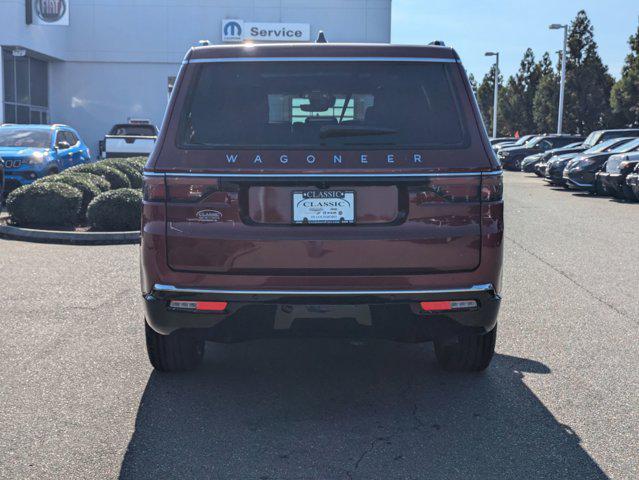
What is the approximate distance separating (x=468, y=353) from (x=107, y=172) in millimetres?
12072

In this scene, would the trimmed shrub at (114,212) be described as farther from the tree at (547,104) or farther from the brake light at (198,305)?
the tree at (547,104)

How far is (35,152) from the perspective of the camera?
17344 mm

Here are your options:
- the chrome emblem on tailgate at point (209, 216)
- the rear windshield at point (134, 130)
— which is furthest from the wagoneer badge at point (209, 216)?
the rear windshield at point (134, 130)

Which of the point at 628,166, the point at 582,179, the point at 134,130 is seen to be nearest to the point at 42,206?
the point at 134,130

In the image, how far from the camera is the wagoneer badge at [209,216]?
4.23m

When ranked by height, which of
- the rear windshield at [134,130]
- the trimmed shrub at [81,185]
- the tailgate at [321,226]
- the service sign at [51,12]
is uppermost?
the service sign at [51,12]

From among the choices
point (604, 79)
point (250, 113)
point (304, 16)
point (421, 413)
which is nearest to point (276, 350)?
point (421, 413)

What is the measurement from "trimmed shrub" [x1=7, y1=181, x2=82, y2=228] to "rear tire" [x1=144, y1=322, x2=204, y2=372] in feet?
26.7

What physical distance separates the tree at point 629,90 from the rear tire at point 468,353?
42.7 meters

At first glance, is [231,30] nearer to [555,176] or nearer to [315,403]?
[555,176]

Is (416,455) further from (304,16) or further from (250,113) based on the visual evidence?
(304,16)

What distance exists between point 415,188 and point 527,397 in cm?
147

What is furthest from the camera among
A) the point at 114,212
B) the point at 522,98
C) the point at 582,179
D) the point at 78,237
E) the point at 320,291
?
the point at 522,98

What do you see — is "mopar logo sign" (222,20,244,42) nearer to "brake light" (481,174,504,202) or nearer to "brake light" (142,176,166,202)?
"brake light" (142,176,166,202)
